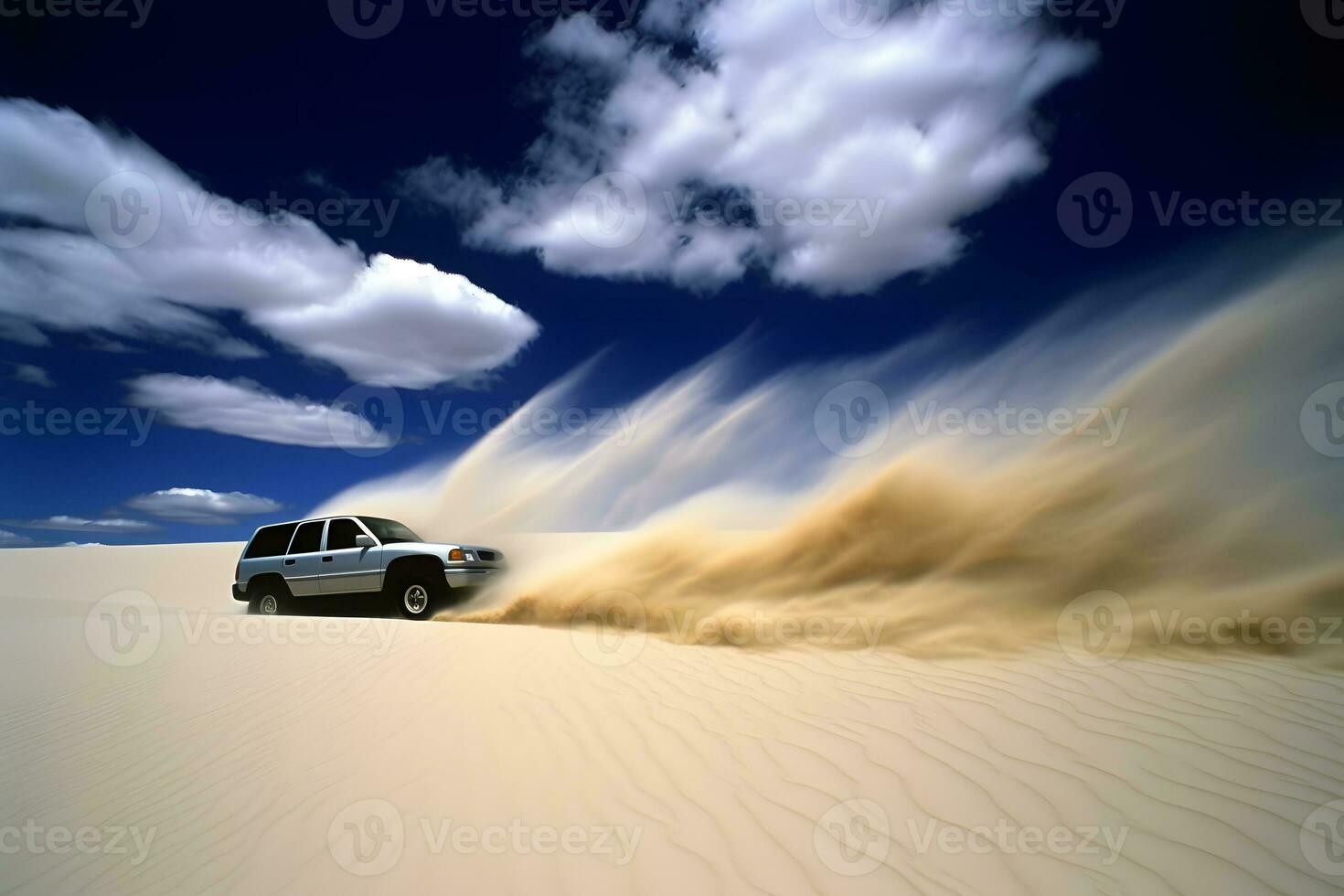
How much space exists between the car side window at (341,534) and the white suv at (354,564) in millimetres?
16

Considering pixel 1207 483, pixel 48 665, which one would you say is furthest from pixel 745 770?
pixel 48 665

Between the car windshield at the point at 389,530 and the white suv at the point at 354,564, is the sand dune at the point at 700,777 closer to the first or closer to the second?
the white suv at the point at 354,564

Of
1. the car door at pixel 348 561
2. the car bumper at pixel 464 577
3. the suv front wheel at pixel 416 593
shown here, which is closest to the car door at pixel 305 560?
the car door at pixel 348 561

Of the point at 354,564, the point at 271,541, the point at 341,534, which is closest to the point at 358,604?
the point at 354,564

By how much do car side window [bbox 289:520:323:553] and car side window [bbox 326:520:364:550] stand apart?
9.0 inches

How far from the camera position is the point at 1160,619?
6.65 metres

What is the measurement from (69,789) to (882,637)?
710 cm

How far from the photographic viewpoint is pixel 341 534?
11094 mm

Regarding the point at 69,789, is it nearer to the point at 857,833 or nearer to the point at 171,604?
the point at 857,833

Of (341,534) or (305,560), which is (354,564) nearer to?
(341,534)

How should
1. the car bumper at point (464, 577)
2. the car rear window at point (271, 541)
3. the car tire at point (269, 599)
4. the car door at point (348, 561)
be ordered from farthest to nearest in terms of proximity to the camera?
the car rear window at point (271, 541), the car tire at point (269, 599), the car door at point (348, 561), the car bumper at point (464, 577)

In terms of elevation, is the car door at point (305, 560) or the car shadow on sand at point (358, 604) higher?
the car door at point (305, 560)

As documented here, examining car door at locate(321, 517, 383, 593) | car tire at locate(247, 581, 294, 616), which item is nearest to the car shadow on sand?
car tire at locate(247, 581, 294, 616)

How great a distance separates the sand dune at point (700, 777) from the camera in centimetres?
274
